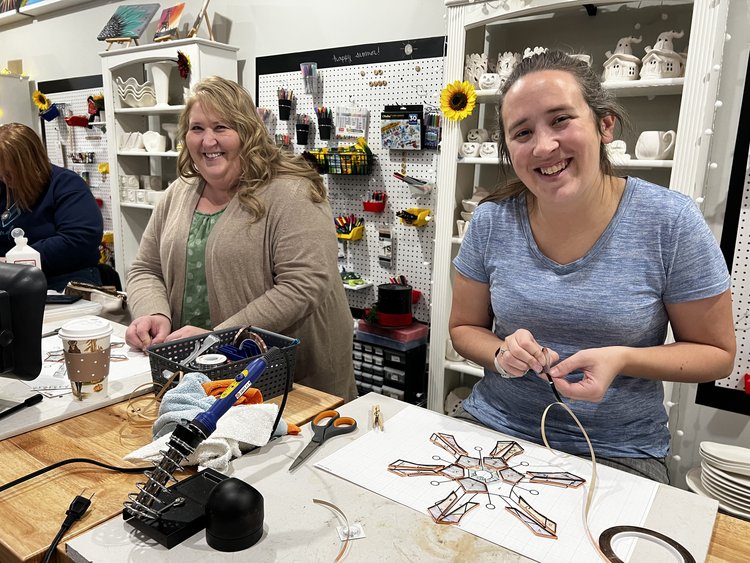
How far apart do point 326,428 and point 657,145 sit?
1.65 metres

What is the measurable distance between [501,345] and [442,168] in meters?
1.35

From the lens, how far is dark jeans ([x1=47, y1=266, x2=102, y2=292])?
2957mm

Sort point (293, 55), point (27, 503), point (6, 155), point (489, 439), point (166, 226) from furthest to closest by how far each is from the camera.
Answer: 1. point (293, 55)
2. point (6, 155)
3. point (166, 226)
4. point (489, 439)
5. point (27, 503)

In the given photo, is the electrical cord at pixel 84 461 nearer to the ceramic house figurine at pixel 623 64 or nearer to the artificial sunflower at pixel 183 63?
the ceramic house figurine at pixel 623 64

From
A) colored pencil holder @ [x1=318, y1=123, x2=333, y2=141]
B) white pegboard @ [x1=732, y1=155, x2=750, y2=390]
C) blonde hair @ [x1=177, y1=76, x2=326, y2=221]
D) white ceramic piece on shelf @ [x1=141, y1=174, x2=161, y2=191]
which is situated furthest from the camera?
white ceramic piece on shelf @ [x1=141, y1=174, x2=161, y2=191]

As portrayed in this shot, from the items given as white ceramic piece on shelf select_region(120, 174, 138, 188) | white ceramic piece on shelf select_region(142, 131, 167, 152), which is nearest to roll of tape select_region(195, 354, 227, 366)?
white ceramic piece on shelf select_region(142, 131, 167, 152)

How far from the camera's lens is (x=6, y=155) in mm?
2777

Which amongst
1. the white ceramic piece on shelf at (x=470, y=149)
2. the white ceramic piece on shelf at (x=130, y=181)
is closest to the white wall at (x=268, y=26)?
the white ceramic piece on shelf at (x=470, y=149)

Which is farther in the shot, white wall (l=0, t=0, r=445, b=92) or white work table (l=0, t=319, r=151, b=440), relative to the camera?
white wall (l=0, t=0, r=445, b=92)

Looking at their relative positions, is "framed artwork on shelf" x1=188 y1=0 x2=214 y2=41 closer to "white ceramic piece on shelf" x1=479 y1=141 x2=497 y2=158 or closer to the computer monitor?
"white ceramic piece on shelf" x1=479 y1=141 x2=497 y2=158

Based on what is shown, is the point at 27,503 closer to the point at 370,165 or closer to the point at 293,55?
the point at 370,165

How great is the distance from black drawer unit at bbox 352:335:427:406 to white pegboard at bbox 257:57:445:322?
1.04 ft

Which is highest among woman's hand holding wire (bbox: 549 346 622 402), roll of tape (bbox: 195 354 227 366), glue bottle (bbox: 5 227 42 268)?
glue bottle (bbox: 5 227 42 268)

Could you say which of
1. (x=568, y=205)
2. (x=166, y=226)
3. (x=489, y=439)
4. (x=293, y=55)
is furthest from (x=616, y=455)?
(x=293, y=55)
